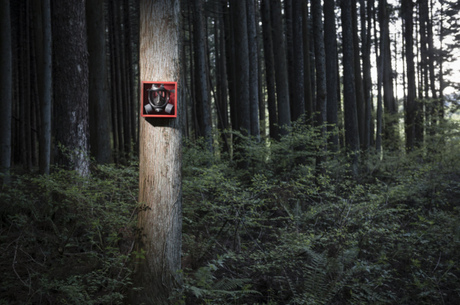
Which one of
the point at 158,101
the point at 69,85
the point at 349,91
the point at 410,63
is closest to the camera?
the point at 158,101

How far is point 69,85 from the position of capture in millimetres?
6344

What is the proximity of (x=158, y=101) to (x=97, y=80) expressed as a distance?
6160mm

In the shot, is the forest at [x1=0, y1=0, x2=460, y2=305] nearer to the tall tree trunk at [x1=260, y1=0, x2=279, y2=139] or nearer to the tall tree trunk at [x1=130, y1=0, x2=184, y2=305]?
the tall tree trunk at [x1=130, y1=0, x2=184, y2=305]

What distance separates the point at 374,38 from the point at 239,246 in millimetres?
26730

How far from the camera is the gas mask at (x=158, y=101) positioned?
361 centimetres

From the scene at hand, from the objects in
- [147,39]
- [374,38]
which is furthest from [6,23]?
[374,38]

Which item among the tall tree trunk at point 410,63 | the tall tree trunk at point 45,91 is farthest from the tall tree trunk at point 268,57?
the tall tree trunk at point 45,91

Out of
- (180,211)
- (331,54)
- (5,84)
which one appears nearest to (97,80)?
(5,84)

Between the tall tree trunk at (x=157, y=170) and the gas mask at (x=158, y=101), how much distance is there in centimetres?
11

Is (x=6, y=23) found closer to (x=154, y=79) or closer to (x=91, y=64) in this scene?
(x=91, y=64)

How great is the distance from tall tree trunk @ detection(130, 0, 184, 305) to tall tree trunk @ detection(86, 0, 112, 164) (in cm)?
566

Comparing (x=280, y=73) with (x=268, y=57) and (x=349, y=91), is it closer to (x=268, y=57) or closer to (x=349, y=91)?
(x=268, y=57)

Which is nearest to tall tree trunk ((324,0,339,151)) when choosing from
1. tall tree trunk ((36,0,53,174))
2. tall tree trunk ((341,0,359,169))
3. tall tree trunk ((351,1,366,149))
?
tall tree trunk ((341,0,359,169))

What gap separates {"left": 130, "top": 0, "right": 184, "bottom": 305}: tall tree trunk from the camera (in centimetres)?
367
